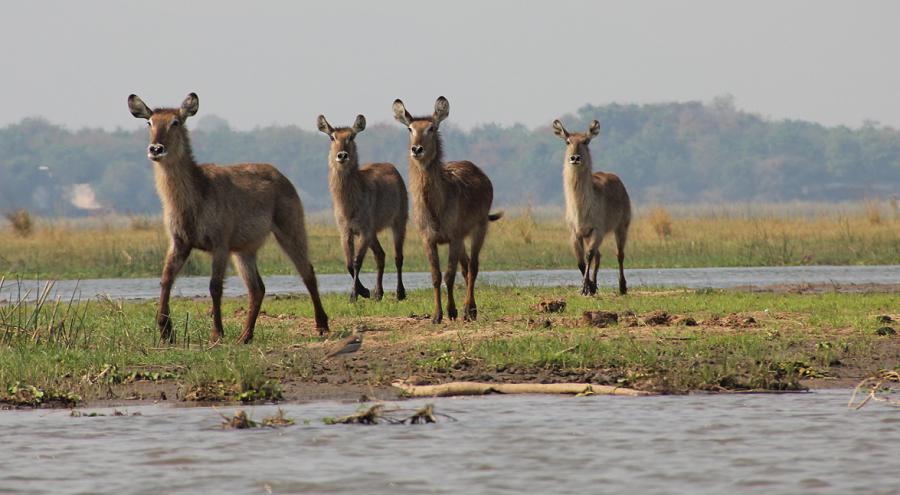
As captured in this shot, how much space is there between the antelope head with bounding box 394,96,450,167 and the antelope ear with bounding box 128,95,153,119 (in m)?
2.19

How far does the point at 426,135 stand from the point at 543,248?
12.3 meters

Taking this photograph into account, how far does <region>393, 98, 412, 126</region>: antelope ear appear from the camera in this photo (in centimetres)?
1284

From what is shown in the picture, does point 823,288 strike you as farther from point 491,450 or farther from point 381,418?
point 491,450

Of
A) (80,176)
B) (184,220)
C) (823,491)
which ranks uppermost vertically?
(80,176)

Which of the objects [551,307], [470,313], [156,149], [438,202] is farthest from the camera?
[551,307]

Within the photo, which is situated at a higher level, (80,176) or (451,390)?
(80,176)

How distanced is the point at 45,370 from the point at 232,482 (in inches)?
127

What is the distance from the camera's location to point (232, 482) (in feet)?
21.6

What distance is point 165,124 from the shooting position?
10.7m

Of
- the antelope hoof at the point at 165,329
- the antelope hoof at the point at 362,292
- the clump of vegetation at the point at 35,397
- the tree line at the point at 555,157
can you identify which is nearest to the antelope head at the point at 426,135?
the antelope hoof at the point at 165,329

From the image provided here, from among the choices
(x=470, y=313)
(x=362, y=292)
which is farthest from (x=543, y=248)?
(x=470, y=313)

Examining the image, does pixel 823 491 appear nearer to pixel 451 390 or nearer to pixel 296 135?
pixel 451 390

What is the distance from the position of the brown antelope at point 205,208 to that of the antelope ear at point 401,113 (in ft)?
5.65

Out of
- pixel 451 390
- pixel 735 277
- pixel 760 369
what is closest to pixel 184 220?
pixel 451 390
